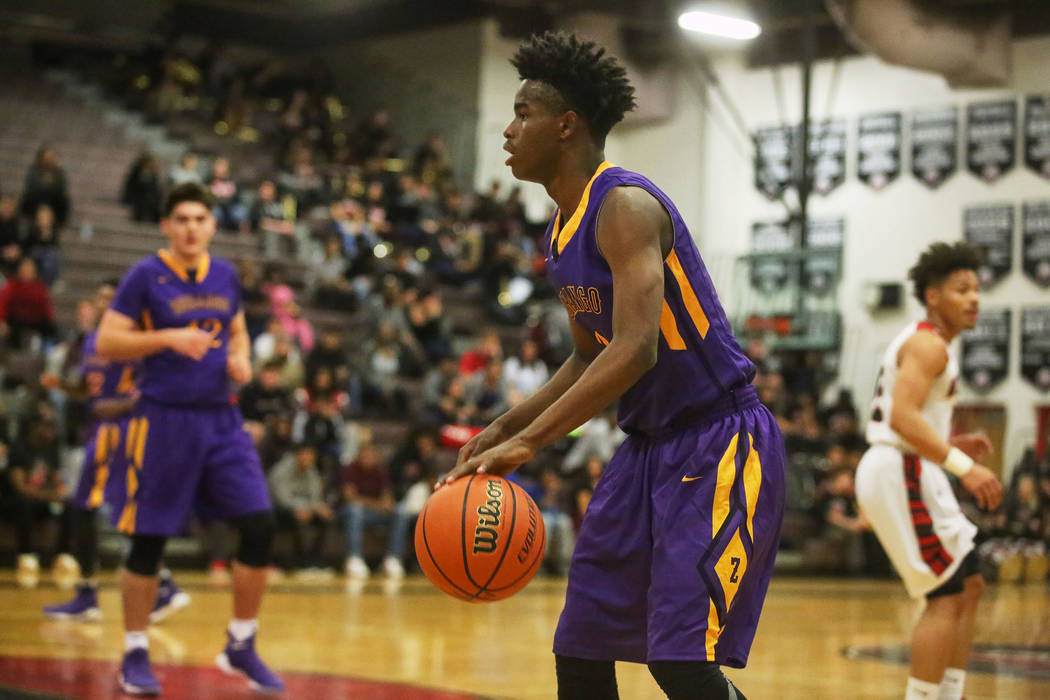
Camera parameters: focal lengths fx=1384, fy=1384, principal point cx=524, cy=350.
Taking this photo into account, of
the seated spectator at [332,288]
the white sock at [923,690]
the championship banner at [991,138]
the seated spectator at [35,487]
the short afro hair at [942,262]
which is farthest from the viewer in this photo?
the championship banner at [991,138]

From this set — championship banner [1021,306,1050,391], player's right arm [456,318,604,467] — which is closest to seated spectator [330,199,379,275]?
championship banner [1021,306,1050,391]

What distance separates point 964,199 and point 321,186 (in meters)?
8.56

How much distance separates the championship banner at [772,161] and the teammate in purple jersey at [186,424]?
15.1 meters

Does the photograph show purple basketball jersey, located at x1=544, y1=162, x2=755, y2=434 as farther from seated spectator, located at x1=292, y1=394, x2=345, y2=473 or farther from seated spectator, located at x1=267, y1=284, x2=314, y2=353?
seated spectator, located at x1=267, y1=284, x2=314, y2=353

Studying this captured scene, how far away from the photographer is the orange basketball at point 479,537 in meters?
3.06

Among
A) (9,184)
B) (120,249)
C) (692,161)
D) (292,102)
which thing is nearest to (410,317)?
(120,249)

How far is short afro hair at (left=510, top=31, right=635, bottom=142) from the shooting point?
311 centimetres

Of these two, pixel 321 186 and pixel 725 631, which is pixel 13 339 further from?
pixel 725 631

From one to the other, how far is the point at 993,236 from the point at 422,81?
8828 mm

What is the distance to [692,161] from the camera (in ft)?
68.3

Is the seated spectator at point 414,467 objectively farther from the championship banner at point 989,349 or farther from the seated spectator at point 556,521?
the championship banner at point 989,349

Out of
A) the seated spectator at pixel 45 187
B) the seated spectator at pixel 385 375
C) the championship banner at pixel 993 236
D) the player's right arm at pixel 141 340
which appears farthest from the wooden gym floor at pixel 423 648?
the championship banner at pixel 993 236

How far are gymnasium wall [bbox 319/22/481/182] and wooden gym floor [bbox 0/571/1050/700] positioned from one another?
10997 mm

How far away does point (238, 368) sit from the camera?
5465 mm
